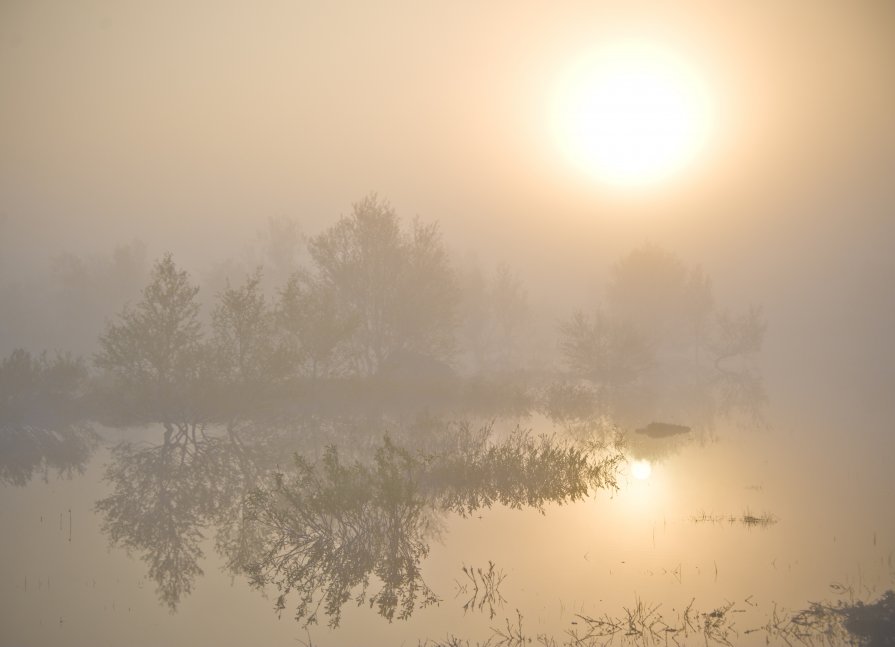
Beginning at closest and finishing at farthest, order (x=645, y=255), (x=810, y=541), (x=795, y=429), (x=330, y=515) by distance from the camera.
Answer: (x=810, y=541)
(x=330, y=515)
(x=795, y=429)
(x=645, y=255)

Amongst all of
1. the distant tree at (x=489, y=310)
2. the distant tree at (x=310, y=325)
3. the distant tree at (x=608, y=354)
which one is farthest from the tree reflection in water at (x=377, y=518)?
the distant tree at (x=489, y=310)

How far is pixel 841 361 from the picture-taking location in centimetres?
6994

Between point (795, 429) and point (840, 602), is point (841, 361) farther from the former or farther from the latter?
point (840, 602)

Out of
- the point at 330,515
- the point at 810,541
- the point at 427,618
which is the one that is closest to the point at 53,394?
the point at 330,515

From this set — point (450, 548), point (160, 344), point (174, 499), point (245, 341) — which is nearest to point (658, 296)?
point (245, 341)

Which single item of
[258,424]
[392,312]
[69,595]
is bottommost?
[69,595]

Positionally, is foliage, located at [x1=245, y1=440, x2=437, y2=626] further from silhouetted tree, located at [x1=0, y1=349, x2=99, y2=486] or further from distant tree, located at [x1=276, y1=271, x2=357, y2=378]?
distant tree, located at [x1=276, y1=271, x2=357, y2=378]

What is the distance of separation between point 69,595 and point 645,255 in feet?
205

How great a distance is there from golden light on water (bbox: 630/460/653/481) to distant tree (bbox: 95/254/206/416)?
19202 mm

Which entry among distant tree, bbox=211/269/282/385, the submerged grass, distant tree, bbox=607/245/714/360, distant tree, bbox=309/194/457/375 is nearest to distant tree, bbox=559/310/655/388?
distant tree, bbox=309/194/457/375

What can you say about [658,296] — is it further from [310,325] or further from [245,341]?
[245,341]

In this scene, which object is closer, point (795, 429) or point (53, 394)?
point (795, 429)

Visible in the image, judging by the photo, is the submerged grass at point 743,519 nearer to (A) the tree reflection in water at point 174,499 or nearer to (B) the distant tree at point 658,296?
(A) the tree reflection in water at point 174,499

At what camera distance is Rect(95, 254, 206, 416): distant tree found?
28.8 metres
